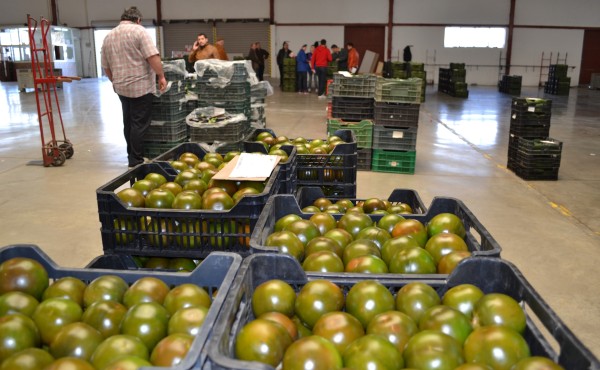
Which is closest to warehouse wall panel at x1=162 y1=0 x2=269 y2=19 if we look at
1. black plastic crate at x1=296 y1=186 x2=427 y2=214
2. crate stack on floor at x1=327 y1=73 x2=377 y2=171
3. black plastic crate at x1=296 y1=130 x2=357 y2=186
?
crate stack on floor at x1=327 y1=73 x2=377 y2=171

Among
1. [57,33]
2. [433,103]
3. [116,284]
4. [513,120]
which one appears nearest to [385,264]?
[116,284]

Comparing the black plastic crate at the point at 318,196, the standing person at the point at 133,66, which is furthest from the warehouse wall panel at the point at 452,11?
the black plastic crate at the point at 318,196

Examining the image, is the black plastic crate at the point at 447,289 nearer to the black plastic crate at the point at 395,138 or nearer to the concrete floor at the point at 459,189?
the concrete floor at the point at 459,189

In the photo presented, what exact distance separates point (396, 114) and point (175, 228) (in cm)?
471

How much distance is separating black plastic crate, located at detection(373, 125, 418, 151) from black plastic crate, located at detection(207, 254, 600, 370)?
5033 mm

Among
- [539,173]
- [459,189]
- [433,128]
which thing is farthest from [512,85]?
[459,189]

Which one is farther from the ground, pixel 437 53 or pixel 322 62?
pixel 437 53

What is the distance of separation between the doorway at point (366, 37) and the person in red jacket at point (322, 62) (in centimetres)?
631

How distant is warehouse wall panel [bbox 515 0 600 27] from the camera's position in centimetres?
2202

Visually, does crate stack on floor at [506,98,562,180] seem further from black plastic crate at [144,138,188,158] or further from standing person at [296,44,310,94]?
standing person at [296,44,310,94]

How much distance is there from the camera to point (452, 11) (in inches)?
880

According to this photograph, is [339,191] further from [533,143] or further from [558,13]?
[558,13]

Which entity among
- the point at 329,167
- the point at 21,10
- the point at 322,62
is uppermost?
the point at 21,10

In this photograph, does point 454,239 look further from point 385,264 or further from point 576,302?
point 576,302
